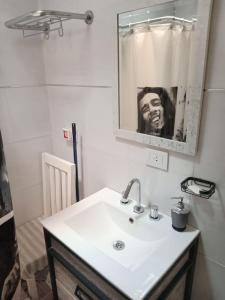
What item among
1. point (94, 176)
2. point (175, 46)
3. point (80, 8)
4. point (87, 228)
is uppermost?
point (80, 8)

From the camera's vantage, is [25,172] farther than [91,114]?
Yes

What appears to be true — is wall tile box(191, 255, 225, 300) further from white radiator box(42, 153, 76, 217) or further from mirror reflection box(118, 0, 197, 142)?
white radiator box(42, 153, 76, 217)

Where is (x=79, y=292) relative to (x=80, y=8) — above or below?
below

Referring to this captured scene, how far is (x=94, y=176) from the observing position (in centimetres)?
162

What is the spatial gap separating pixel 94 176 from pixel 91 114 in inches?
17.1

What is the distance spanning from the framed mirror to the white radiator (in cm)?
56

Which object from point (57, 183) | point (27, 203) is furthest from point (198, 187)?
point (27, 203)

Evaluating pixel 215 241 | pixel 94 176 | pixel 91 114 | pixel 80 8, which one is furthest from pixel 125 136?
pixel 80 8

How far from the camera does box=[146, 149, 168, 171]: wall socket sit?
45.3 inches

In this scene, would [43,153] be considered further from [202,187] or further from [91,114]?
[202,187]

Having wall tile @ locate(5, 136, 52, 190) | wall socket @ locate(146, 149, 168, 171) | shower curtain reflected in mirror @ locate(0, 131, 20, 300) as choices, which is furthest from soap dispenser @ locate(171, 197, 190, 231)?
wall tile @ locate(5, 136, 52, 190)

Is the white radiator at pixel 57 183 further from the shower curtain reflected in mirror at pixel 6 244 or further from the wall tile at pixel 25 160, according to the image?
the shower curtain reflected in mirror at pixel 6 244

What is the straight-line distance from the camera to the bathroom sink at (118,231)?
115cm

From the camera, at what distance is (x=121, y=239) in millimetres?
1269
